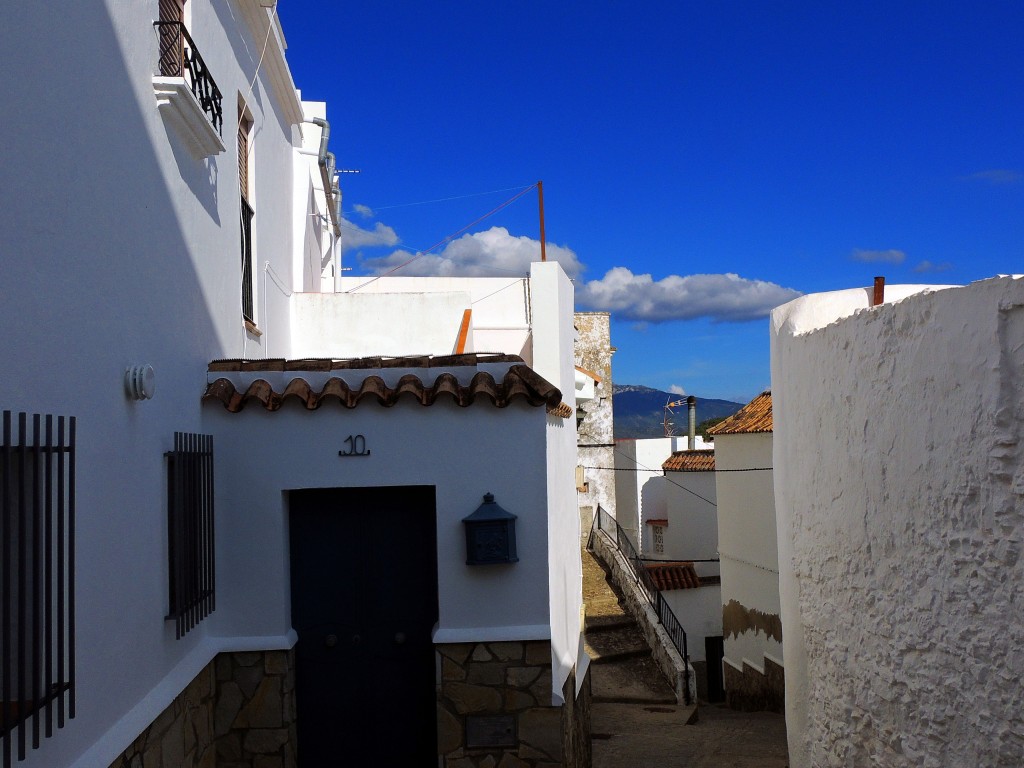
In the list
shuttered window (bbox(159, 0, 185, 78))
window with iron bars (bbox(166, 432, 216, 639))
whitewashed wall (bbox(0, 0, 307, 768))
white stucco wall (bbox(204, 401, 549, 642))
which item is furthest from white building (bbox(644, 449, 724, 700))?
shuttered window (bbox(159, 0, 185, 78))

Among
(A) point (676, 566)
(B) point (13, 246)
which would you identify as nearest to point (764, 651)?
(A) point (676, 566)

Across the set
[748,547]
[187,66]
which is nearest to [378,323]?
[187,66]

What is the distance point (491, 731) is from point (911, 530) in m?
3.15

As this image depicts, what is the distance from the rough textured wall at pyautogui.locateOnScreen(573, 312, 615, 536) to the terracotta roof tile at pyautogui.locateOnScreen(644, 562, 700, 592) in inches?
413

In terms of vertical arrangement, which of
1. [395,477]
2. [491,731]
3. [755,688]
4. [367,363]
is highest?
[367,363]

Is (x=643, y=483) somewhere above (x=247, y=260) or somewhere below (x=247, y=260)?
below

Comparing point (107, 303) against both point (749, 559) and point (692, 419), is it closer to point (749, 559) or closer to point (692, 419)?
point (749, 559)

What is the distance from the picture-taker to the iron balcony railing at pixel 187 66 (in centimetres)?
575

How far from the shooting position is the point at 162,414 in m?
5.55

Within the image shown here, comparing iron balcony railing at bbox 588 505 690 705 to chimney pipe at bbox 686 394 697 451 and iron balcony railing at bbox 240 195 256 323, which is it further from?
iron balcony railing at bbox 240 195 256 323

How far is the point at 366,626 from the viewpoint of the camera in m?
6.81

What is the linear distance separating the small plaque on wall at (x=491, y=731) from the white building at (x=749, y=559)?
10.7 m

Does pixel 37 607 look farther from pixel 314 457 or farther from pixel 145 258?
pixel 314 457

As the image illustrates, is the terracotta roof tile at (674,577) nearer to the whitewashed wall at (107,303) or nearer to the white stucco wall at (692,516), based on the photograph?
the white stucco wall at (692,516)
